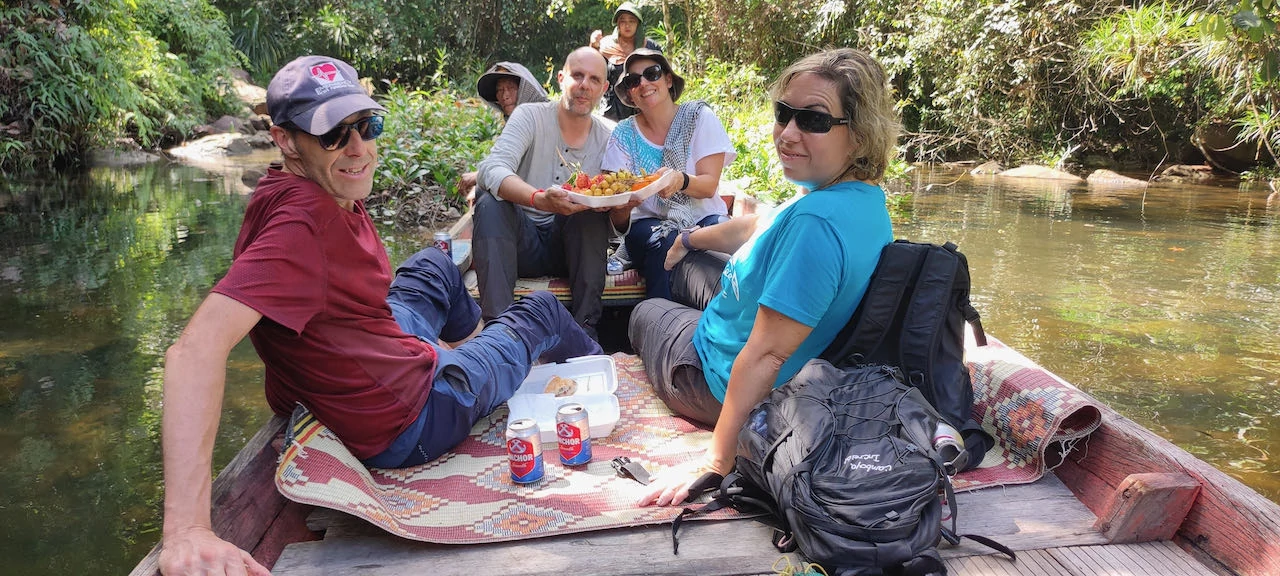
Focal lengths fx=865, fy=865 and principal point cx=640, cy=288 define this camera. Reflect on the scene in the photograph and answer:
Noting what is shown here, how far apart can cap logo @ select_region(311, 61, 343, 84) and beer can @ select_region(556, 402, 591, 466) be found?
1067 mm

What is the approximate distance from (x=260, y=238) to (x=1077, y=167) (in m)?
14.6

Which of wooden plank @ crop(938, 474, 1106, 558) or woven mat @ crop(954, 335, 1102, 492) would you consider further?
woven mat @ crop(954, 335, 1102, 492)

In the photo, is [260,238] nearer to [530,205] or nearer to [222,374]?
[222,374]

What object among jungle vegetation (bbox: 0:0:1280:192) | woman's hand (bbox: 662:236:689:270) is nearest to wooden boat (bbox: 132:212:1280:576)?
woman's hand (bbox: 662:236:689:270)

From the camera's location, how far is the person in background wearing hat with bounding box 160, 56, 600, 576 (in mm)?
1661

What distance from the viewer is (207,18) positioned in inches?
730

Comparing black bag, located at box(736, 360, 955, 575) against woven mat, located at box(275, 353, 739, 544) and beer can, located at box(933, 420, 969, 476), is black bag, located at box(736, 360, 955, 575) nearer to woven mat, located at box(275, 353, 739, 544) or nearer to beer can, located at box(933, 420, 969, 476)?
beer can, located at box(933, 420, 969, 476)

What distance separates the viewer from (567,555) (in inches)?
76.6

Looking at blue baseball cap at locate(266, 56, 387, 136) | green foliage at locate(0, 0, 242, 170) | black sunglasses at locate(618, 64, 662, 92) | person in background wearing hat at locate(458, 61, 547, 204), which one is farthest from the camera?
green foliage at locate(0, 0, 242, 170)

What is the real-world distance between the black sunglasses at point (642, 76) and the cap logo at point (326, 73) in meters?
2.00

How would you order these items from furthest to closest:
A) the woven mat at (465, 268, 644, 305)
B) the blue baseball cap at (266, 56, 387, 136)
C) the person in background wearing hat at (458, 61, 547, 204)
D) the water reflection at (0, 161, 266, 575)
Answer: the person in background wearing hat at (458, 61, 547, 204) < the woven mat at (465, 268, 644, 305) < the water reflection at (0, 161, 266, 575) < the blue baseball cap at (266, 56, 387, 136)

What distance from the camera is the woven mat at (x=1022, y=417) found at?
2.23 meters

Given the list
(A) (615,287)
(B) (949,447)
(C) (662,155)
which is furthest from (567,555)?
(C) (662,155)

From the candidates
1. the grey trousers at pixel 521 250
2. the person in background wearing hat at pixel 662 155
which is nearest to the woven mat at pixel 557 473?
the grey trousers at pixel 521 250
